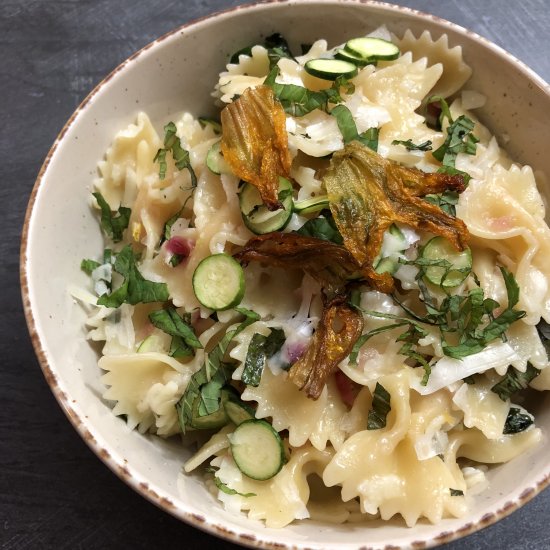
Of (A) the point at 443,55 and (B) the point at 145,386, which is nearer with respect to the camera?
(B) the point at 145,386

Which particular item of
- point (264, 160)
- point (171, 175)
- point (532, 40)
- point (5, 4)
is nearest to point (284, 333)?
point (264, 160)

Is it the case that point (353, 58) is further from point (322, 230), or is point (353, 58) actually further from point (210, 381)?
point (210, 381)

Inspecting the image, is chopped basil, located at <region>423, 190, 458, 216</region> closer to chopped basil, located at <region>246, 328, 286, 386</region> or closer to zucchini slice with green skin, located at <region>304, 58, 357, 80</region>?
zucchini slice with green skin, located at <region>304, 58, 357, 80</region>

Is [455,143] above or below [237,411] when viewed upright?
above

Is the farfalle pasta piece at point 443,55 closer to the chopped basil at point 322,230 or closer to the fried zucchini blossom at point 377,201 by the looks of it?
the fried zucchini blossom at point 377,201

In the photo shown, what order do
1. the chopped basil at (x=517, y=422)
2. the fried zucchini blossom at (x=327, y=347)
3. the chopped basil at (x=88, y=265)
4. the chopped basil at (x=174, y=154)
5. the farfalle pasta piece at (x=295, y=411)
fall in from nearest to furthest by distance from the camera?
the fried zucchini blossom at (x=327, y=347) < the farfalle pasta piece at (x=295, y=411) < the chopped basil at (x=517, y=422) < the chopped basil at (x=174, y=154) < the chopped basil at (x=88, y=265)

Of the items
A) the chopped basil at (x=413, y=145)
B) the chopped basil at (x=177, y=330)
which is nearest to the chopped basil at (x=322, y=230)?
the chopped basil at (x=413, y=145)

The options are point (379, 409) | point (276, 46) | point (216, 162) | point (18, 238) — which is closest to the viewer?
point (379, 409)

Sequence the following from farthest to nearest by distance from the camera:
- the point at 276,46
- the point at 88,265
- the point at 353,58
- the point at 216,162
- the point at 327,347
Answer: the point at 276,46 → the point at 88,265 → the point at 353,58 → the point at 216,162 → the point at 327,347

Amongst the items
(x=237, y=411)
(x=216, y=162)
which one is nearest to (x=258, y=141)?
(x=216, y=162)
